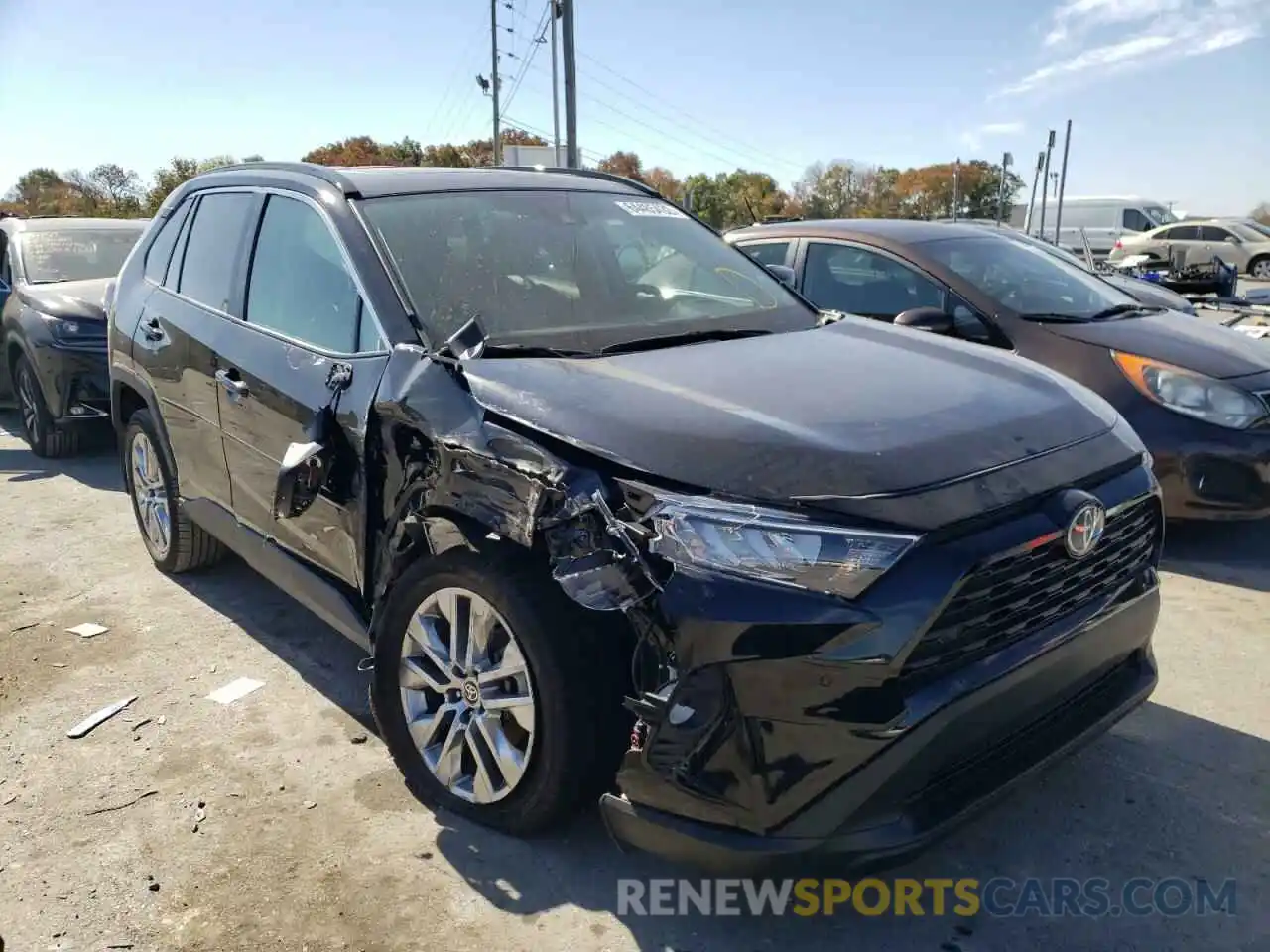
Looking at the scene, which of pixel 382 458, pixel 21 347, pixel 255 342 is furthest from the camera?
pixel 21 347

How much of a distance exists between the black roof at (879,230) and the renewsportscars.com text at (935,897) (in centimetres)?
403

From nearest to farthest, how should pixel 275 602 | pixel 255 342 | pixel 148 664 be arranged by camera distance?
1. pixel 255 342
2. pixel 148 664
3. pixel 275 602

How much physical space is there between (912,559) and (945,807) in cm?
57

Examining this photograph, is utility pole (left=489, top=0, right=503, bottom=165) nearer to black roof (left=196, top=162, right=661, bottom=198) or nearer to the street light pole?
the street light pole

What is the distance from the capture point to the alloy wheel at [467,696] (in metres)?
2.60

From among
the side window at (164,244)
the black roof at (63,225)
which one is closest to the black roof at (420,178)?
the side window at (164,244)

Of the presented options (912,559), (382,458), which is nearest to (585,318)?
(382,458)

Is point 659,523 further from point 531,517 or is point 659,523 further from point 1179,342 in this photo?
point 1179,342

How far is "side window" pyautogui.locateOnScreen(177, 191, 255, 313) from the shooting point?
13.1ft

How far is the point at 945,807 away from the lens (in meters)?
2.24

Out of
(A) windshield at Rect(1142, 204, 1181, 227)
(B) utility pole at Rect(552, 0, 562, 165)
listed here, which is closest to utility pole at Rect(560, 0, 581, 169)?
(B) utility pole at Rect(552, 0, 562, 165)

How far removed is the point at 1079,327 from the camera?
17.2ft

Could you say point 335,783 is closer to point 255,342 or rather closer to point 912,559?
point 255,342

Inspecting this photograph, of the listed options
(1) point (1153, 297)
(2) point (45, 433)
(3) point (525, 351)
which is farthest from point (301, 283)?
(1) point (1153, 297)
